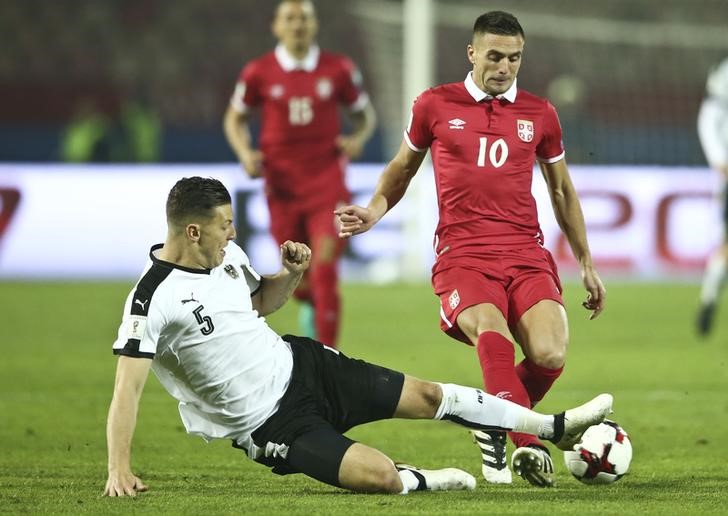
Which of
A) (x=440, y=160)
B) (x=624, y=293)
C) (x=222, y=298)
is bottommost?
(x=624, y=293)

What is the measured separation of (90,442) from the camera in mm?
6836

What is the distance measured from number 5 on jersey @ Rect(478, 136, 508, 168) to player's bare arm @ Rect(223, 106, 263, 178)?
3777 mm

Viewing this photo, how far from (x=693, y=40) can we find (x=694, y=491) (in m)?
19.8

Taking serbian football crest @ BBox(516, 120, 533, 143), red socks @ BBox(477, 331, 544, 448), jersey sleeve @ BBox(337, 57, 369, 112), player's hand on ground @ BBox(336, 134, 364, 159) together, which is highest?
jersey sleeve @ BBox(337, 57, 369, 112)

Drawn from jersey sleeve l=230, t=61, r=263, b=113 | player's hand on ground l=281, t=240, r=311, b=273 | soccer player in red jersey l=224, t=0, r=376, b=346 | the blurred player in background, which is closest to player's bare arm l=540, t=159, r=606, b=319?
player's hand on ground l=281, t=240, r=311, b=273

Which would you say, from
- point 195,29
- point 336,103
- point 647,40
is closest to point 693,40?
point 647,40

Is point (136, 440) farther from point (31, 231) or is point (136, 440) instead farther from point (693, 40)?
point (693, 40)

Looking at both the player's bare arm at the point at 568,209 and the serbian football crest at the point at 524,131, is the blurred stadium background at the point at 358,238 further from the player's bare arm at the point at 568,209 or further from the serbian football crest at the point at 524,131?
the serbian football crest at the point at 524,131

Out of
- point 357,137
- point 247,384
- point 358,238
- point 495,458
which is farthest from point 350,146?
point 358,238

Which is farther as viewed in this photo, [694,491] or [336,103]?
[336,103]

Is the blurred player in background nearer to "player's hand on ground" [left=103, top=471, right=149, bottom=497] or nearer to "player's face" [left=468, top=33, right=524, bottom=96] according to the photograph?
"player's face" [left=468, top=33, right=524, bottom=96]

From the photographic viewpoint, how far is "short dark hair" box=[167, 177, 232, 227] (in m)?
5.18

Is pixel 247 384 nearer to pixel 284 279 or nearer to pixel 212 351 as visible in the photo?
pixel 212 351

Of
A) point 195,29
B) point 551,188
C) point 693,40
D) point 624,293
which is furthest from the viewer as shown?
point 195,29
